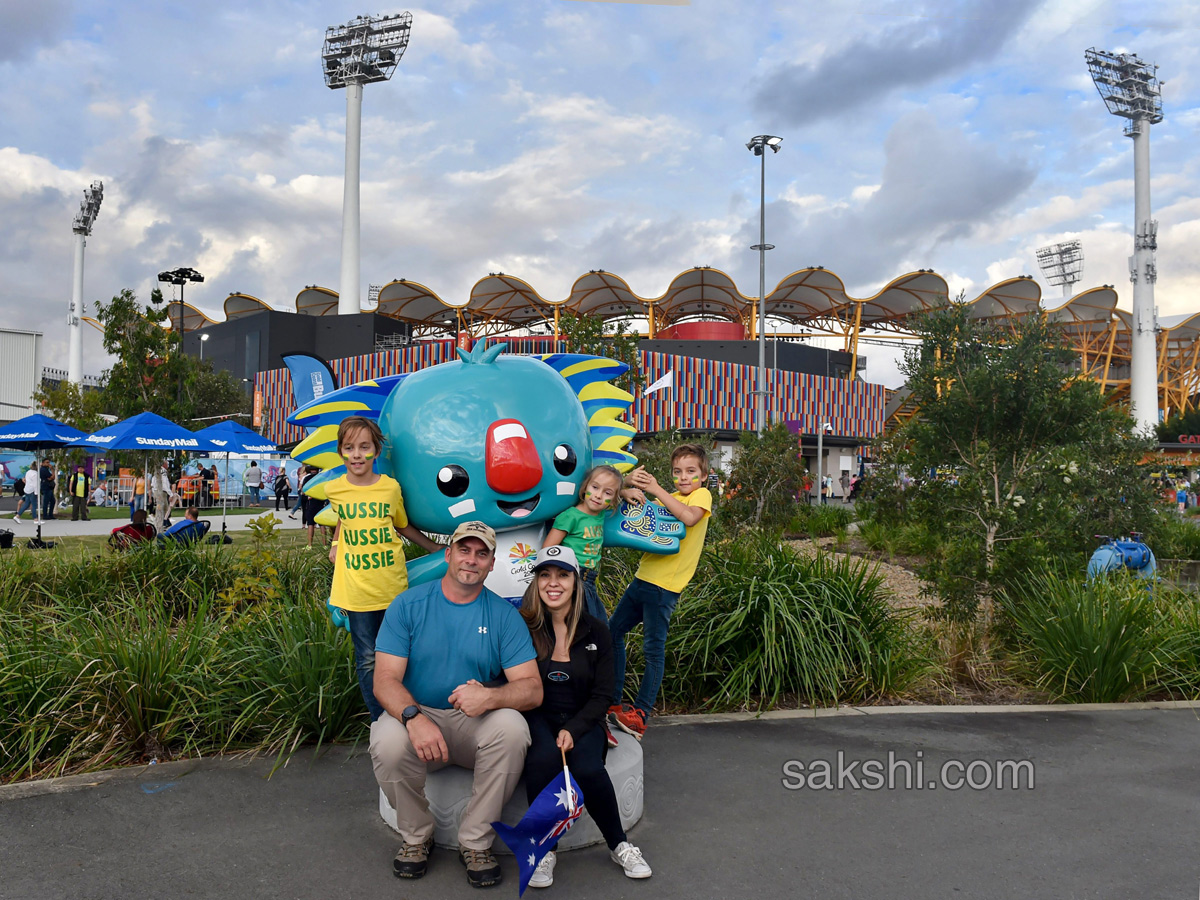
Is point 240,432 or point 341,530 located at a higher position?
point 240,432

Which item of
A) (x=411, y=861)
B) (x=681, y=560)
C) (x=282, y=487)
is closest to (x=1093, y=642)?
(x=681, y=560)

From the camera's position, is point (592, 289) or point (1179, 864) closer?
point (1179, 864)

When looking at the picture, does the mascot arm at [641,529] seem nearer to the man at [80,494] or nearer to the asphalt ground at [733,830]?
the asphalt ground at [733,830]

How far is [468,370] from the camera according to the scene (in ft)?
13.2

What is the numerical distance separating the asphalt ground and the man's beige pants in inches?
7.4

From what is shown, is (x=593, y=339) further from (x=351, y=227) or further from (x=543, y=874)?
(x=351, y=227)

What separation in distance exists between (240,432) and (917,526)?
1249 centimetres

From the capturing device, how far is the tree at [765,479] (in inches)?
552

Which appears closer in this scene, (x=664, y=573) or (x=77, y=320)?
(x=664, y=573)

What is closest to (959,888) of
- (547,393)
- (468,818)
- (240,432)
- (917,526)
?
(468,818)

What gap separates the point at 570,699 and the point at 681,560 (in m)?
1.15

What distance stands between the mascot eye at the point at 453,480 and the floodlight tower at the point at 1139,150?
4988cm

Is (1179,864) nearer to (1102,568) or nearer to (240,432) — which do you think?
(1102,568)

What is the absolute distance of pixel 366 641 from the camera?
3.67 meters
